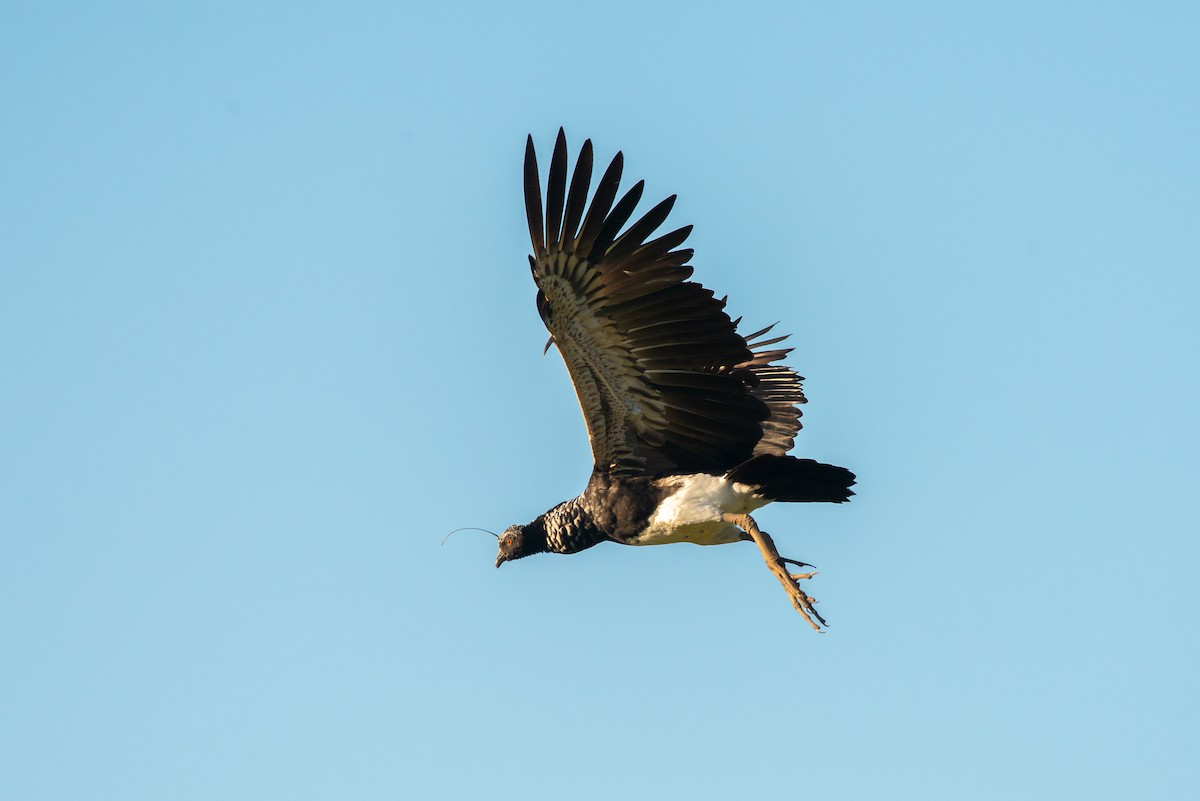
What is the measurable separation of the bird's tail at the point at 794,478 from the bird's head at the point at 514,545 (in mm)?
1744

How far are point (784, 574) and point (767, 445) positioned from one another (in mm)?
1468

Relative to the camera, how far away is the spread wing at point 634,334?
856 centimetres

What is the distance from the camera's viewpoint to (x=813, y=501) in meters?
9.57

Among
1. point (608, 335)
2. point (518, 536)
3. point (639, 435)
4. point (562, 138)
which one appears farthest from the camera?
point (518, 536)

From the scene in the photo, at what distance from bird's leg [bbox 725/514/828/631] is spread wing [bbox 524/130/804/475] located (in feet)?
1.26

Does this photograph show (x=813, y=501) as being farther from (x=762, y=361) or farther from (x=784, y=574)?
(x=762, y=361)

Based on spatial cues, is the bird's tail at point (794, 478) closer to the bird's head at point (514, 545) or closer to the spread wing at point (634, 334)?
the spread wing at point (634, 334)

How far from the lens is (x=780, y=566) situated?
962cm

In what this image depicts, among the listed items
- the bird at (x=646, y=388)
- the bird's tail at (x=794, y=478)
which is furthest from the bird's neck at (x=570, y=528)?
the bird's tail at (x=794, y=478)

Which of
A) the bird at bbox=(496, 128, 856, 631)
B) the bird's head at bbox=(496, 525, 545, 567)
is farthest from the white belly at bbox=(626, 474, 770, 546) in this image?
the bird's head at bbox=(496, 525, 545, 567)

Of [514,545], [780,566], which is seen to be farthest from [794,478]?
[514,545]

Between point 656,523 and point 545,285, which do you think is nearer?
point 545,285

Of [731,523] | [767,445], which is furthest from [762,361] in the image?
[731,523]

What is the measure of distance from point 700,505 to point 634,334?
52.0 inches
